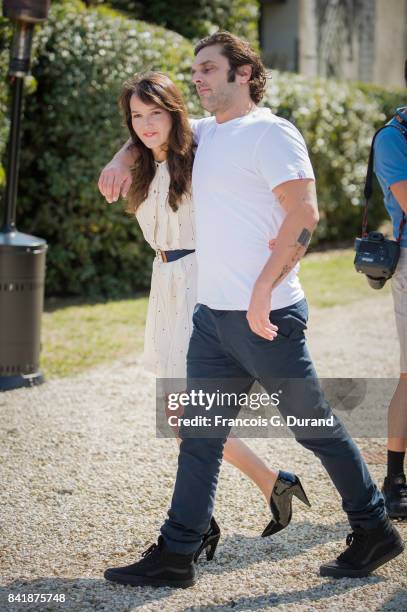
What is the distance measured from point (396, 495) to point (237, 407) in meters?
1.10

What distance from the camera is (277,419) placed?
5.19m

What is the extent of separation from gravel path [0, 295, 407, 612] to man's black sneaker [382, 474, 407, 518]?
0.19m

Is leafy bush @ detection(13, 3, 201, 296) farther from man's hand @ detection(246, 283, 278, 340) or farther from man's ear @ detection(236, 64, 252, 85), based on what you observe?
man's hand @ detection(246, 283, 278, 340)

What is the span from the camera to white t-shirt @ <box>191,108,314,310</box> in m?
2.81

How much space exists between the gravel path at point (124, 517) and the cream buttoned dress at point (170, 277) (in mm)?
737

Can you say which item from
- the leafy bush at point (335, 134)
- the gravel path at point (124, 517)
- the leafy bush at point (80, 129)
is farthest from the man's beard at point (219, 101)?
the leafy bush at point (335, 134)

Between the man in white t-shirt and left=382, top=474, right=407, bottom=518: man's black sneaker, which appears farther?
left=382, top=474, right=407, bottom=518: man's black sneaker

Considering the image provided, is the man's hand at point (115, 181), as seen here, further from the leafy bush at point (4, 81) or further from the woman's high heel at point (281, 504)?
the leafy bush at point (4, 81)

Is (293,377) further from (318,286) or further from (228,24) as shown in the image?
(228,24)

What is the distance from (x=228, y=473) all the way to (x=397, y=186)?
65.5 inches

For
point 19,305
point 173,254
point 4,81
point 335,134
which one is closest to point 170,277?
point 173,254

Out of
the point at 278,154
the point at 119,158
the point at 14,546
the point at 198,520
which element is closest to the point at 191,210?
the point at 119,158

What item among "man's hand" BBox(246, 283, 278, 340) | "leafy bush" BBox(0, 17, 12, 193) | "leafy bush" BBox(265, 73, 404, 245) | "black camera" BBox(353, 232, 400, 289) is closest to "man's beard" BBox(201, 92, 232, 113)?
"man's hand" BBox(246, 283, 278, 340)

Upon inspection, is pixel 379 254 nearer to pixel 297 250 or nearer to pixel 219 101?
pixel 297 250
